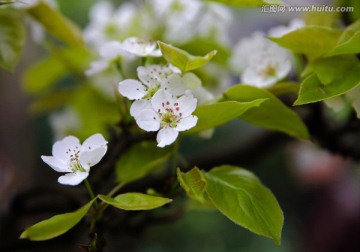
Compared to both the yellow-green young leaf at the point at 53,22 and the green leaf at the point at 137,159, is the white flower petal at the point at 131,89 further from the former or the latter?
the yellow-green young leaf at the point at 53,22

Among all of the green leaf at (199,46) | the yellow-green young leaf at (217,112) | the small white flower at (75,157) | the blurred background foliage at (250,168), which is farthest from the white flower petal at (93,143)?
the blurred background foliage at (250,168)

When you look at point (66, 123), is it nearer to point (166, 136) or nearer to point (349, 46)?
point (166, 136)

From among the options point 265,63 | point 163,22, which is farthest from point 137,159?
point 163,22

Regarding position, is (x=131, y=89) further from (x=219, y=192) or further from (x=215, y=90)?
(x=215, y=90)

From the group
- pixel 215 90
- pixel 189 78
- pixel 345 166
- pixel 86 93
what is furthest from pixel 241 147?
pixel 345 166

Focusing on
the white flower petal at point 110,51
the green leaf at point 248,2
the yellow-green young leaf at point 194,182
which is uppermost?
the green leaf at point 248,2
